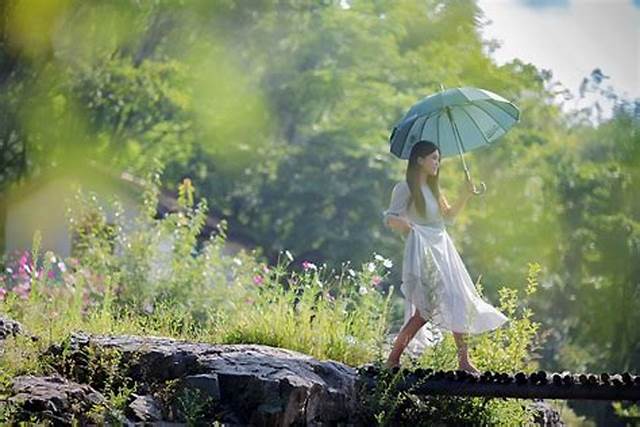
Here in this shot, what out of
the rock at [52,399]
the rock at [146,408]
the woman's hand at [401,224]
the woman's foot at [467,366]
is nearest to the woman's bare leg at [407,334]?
the woman's foot at [467,366]

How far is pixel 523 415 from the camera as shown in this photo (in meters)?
8.72

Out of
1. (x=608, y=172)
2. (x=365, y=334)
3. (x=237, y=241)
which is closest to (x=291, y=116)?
(x=237, y=241)

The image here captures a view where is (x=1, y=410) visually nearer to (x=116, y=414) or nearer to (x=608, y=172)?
(x=116, y=414)

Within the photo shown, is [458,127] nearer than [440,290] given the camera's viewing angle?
No

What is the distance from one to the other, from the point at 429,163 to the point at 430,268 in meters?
0.77

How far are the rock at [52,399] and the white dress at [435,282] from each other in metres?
2.45

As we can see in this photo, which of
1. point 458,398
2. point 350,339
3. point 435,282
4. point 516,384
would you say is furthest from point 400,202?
point 516,384

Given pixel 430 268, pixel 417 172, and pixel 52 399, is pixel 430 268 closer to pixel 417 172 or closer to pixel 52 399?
pixel 417 172

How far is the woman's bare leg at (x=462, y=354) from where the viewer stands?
8695 millimetres

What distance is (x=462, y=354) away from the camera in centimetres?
873

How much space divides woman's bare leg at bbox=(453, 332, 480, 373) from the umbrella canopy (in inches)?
58.6

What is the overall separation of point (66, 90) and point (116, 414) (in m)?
15.5

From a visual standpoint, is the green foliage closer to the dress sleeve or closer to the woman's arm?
the woman's arm

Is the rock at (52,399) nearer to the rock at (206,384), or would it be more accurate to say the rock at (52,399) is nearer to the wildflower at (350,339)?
the rock at (206,384)
